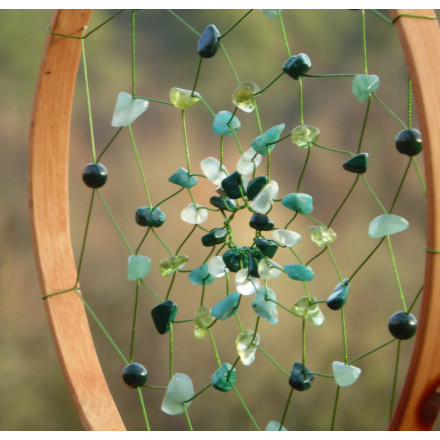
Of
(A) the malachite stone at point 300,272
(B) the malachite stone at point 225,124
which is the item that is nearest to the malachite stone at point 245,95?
(B) the malachite stone at point 225,124

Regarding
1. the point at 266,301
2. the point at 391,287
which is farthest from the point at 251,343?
the point at 391,287

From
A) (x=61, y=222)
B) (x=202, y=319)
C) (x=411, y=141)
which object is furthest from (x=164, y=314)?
(x=411, y=141)

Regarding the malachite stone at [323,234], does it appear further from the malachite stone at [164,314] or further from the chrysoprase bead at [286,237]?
the malachite stone at [164,314]

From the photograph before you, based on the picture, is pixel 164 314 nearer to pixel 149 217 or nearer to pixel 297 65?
pixel 149 217

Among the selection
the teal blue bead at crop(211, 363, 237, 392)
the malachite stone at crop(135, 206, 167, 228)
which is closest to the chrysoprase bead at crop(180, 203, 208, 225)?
the malachite stone at crop(135, 206, 167, 228)

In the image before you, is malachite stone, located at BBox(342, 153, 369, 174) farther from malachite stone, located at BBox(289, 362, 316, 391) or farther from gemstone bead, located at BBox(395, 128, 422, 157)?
malachite stone, located at BBox(289, 362, 316, 391)
